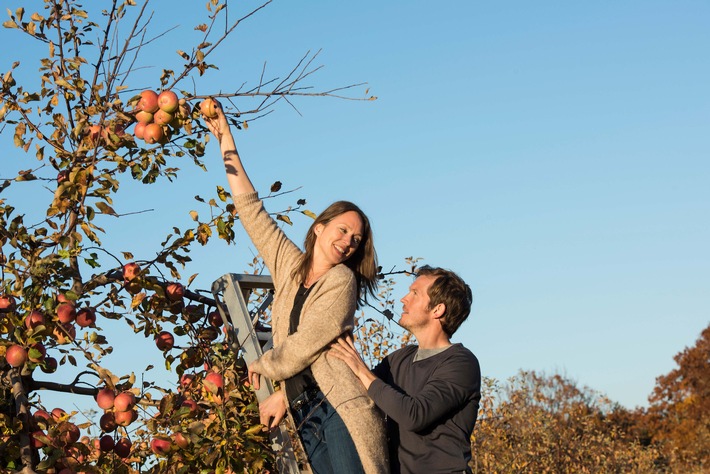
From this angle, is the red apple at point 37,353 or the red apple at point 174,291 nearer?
the red apple at point 37,353

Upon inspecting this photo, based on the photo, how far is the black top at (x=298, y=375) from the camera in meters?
3.21

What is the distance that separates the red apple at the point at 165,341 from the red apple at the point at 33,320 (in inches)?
19.8

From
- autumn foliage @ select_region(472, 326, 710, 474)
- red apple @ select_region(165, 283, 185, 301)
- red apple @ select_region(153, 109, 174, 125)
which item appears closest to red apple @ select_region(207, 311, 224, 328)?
red apple @ select_region(165, 283, 185, 301)

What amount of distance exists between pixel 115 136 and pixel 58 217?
0.37m

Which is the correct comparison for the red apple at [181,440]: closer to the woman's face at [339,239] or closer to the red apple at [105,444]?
the red apple at [105,444]

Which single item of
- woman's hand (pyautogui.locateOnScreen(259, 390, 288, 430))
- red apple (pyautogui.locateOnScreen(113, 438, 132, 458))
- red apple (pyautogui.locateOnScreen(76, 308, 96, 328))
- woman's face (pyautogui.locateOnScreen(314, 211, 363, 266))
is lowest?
woman's hand (pyautogui.locateOnScreen(259, 390, 288, 430))

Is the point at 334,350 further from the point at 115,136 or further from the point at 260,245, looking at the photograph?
the point at 115,136

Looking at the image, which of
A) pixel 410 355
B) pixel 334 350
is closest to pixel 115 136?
pixel 334 350

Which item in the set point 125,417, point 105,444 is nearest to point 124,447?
point 105,444

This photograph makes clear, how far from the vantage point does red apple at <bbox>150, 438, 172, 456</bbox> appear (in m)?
3.08

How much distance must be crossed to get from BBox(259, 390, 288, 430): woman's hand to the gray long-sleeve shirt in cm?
31

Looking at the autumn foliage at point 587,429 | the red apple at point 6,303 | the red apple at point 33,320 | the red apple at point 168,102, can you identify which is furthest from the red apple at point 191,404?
the autumn foliage at point 587,429

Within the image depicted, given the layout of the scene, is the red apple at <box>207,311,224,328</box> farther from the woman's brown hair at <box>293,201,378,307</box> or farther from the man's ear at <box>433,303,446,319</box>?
the man's ear at <box>433,303,446,319</box>

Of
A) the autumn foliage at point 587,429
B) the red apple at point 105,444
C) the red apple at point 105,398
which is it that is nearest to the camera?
the red apple at point 105,398
